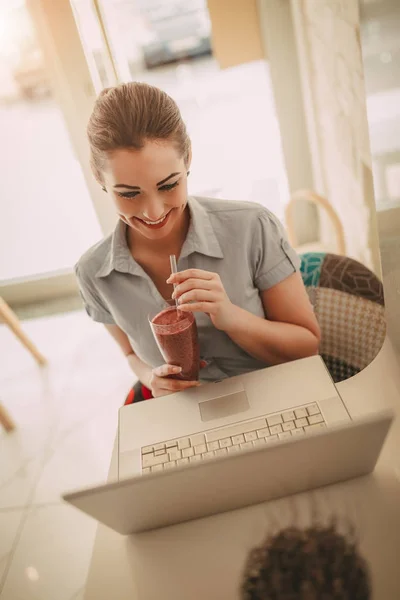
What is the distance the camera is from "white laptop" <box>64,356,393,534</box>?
50 cm

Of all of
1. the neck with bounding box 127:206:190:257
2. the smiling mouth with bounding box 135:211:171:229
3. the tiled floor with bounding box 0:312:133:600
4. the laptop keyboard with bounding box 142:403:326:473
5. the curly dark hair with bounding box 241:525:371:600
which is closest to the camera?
the curly dark hair with bounding box 241:525:371:600

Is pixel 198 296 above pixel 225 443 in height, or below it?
above

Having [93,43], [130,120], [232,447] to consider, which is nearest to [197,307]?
[232,447]

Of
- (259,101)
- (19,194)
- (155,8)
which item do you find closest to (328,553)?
(259,101)

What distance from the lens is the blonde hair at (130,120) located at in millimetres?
802

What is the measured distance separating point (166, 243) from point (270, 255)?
0.27 meters

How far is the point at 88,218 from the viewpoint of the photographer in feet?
11.1

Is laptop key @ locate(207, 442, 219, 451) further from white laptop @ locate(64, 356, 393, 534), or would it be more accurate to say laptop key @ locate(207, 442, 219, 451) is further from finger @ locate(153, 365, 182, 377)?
finger @ locate(153, 365, 182, 377)

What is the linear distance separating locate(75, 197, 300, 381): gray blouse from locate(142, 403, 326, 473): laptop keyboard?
364 millimetres

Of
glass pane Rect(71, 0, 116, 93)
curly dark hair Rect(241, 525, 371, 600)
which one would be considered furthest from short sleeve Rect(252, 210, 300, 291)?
glass pane Rect(71, 0, 116, 93)

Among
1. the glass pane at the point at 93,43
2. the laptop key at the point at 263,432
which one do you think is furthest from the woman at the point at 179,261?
the glass pane at the point at 93,43

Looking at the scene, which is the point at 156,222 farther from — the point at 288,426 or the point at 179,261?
the point at 288,426

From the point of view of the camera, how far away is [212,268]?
103 cm

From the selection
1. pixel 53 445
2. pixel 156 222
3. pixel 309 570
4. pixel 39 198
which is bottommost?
pixel 53 445
